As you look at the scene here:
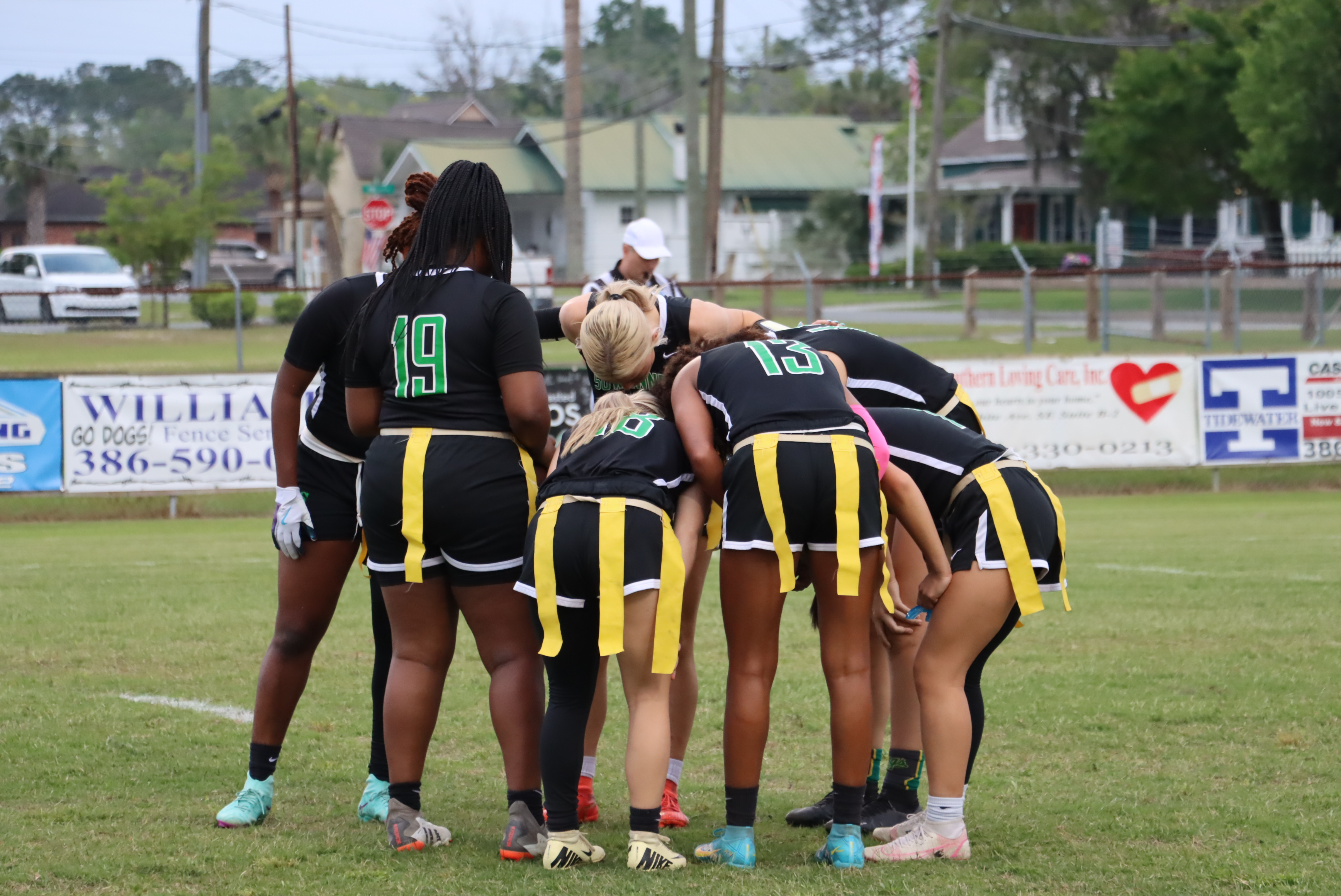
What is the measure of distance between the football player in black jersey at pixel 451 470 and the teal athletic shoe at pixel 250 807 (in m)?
0.57

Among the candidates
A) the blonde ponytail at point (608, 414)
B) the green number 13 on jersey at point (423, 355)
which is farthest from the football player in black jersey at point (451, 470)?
the blonde ponytail at point (608, 414)

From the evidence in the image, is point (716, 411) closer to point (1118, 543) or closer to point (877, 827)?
point (877, 827)

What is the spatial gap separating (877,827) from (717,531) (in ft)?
3.94

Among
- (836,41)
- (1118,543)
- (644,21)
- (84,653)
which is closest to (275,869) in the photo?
(84,653)

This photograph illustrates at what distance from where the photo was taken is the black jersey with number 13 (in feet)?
14.7

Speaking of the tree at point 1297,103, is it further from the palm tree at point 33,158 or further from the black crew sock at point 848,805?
the palm tree at point 33,158

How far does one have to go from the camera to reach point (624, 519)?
4.35 metres

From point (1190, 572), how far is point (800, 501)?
6.89 m

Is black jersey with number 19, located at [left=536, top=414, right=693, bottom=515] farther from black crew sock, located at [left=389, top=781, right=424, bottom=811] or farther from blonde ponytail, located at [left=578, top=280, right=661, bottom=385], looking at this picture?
black crew sock, located at [left=389, top=781, right=424, bottom=811]

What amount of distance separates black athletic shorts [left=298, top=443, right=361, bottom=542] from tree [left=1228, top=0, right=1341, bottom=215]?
2755 cm

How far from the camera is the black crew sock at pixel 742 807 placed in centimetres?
440

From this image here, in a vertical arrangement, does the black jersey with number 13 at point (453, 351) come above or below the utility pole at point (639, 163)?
Result: below

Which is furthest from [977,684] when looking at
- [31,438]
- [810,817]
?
[31,438]

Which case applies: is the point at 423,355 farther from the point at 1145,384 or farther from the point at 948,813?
the point at 1145,384
